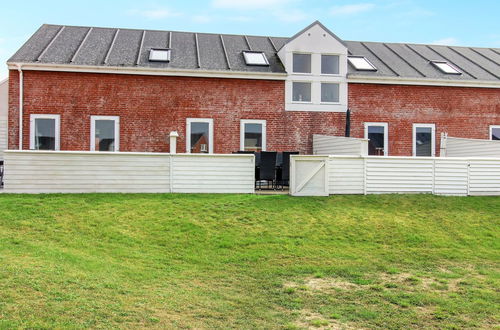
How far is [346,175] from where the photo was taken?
12.8m

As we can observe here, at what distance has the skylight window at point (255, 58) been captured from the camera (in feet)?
59.1

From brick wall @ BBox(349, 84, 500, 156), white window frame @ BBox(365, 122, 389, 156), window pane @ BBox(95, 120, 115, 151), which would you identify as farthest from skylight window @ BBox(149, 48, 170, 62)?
white window frame @ BBox(365, 122, 389, 156)

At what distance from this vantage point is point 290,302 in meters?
6.34

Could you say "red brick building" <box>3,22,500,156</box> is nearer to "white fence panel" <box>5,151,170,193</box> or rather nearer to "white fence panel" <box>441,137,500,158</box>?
"white fence panel" <box>441,137,500,158</box>

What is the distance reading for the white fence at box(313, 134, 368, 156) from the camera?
42.7ft

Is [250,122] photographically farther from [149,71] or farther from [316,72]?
[149,71]

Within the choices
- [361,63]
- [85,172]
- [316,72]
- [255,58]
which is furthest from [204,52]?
[85,172]

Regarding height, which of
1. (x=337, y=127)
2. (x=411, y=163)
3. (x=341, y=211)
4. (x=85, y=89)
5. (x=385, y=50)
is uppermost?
(x=385, y=50)

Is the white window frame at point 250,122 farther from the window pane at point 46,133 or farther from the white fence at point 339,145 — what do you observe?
the window pane at point 46,133

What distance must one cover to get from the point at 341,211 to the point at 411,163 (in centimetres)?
329

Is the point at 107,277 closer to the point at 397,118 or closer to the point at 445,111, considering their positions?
the point at 397,118

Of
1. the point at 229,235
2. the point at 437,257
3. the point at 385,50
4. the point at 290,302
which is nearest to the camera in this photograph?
the point at 290,302

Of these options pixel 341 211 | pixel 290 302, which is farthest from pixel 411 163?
pixel 290 302

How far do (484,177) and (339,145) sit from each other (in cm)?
430
